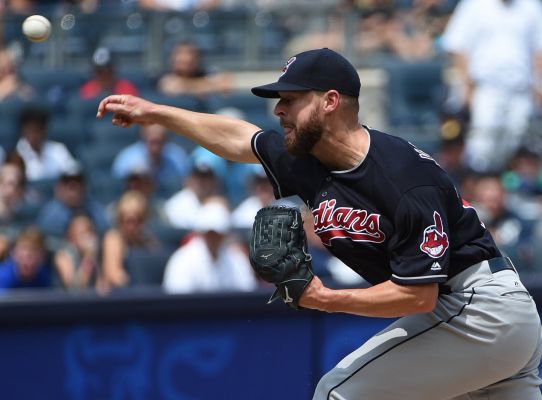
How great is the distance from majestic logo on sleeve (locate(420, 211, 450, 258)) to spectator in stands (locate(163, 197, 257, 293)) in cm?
343

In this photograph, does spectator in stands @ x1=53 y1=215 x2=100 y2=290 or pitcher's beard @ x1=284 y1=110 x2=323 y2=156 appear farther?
spectator in stands @ x1=53 y1=215 x2=100 y2=290

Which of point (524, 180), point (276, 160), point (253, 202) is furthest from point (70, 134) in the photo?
point (276, 160)

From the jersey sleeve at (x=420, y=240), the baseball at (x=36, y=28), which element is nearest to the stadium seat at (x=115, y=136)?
the baseball at (x=36, y=28)

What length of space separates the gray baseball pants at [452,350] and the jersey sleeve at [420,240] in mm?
281

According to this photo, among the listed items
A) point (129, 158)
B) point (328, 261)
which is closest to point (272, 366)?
point (328, 261)

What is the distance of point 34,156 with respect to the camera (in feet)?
29.1

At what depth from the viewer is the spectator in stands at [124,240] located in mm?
7223

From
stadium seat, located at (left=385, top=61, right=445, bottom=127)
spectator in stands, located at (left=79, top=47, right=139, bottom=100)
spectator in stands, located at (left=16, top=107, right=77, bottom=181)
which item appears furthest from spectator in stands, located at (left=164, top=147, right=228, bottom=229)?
stadium seat, located at (left=385, top=61, right=445, bottom=127)

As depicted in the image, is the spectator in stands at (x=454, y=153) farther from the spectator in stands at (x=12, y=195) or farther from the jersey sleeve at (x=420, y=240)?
the jersey sleeve at (x=420, y=240)

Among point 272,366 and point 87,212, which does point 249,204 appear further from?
point 272,366

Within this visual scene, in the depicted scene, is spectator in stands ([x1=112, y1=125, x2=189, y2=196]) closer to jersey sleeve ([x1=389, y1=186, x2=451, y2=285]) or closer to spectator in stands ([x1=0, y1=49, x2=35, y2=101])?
spectator in stands ([x1=0, y1=49, x2=35, y2=101])

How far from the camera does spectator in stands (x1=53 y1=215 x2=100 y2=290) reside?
23.8 ft

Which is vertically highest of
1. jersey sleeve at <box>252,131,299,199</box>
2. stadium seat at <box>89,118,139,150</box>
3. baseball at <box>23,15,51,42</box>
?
baseball at <box>23,15,51,42</box>

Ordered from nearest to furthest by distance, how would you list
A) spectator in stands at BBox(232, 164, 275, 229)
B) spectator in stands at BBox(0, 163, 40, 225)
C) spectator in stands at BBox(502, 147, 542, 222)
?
1. spectator in stands at BBox(0, 163, 40, 225)
2. spectator in stands at BBox(232, 164, 275, 229)
3. spectator in stands at BBox(502, 147, 542, 222)
